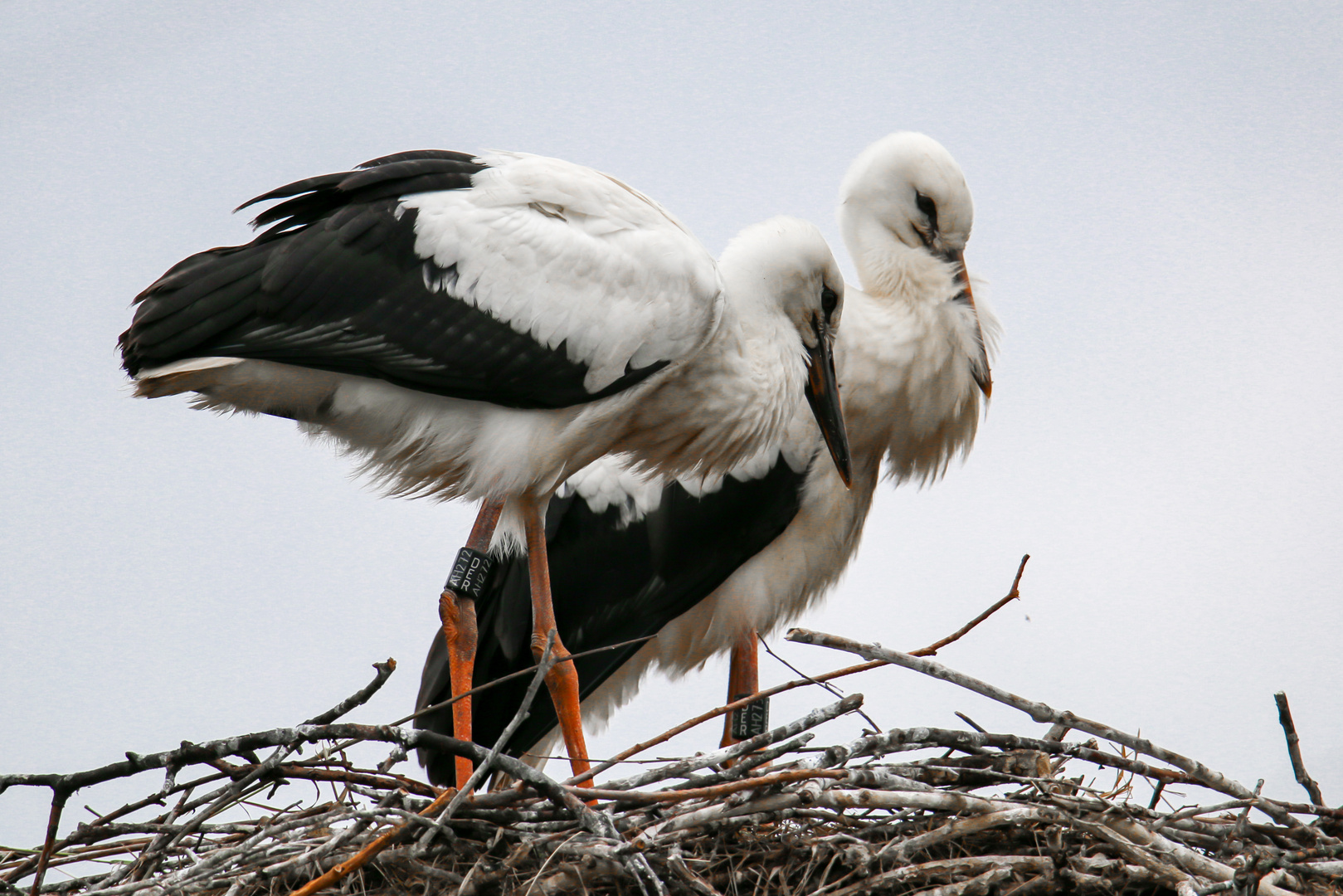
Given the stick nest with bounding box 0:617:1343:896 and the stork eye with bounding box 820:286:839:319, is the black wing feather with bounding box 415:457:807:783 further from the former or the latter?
the stick nest with bounding box 0:617:1343:896

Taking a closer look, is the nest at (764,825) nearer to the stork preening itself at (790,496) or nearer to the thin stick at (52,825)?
the thin stick at (52,825)

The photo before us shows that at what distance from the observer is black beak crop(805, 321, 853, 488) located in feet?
13.0

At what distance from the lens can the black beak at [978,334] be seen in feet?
14.7

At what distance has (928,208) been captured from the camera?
453 cm

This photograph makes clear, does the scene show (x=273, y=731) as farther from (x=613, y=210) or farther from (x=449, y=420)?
(x=613, y=210)

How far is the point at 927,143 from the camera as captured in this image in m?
4.48

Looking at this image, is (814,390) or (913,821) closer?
(913,821)

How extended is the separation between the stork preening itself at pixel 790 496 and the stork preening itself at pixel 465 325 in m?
0.79

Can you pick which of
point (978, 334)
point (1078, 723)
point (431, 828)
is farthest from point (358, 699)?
point (978, 334)

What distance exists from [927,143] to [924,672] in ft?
7.35

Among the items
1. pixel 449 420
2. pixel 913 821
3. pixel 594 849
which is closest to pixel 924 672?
pixel 913 821

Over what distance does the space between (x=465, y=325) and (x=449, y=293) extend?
0.10 meters

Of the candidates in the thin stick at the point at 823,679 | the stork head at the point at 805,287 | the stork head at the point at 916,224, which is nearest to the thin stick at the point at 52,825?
the thin stick at the point at 823,679

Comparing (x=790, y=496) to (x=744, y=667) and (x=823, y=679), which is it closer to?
(x=744, y=667)
